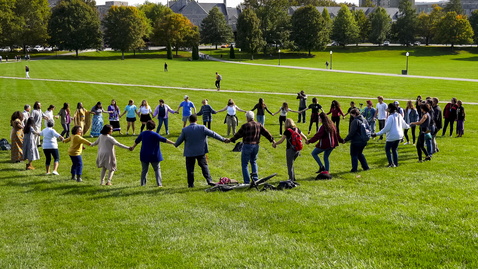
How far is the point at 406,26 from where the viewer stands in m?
118

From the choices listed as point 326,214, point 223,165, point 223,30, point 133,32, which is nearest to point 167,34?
point 133,32

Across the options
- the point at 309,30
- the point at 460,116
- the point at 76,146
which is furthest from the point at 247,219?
the point at 309,30

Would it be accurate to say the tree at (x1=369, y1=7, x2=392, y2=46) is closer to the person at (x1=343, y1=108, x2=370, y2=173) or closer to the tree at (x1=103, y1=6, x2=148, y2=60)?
the tree at (x1=103, y1=6, x2=148, y2=60)

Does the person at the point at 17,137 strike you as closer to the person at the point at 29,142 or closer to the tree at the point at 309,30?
the person at the point at 29,142

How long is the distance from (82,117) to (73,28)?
85598 mm

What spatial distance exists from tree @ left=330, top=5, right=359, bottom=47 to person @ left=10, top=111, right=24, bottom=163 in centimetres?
10968

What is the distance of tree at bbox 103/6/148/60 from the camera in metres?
95.0

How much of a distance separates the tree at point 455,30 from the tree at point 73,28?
9203 centimetres

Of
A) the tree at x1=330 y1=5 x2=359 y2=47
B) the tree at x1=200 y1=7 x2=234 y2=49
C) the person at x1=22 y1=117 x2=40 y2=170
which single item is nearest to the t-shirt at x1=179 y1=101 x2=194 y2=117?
the person at x1=22 y1=117 x2=40 y2=170

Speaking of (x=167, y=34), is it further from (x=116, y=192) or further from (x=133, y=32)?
(x=116, y=192)

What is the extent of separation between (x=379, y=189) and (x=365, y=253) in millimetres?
4091

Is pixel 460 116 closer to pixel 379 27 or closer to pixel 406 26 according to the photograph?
pixel 379 27

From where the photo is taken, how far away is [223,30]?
113 metres

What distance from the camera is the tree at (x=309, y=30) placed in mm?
98750
